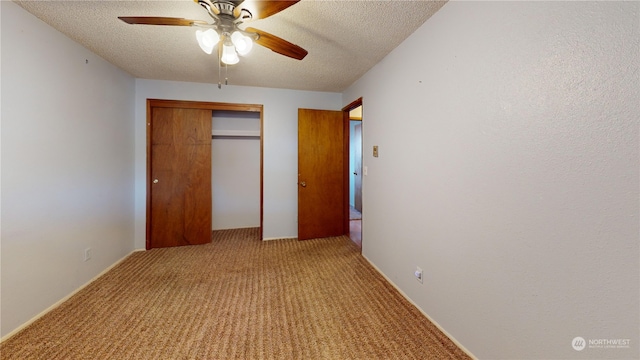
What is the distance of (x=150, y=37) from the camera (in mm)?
2127

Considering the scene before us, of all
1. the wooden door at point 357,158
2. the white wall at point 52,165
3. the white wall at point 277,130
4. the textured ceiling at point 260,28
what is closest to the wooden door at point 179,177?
the white wall at point 277,130

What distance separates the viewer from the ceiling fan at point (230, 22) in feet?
4.50

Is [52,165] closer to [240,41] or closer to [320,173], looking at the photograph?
[240,41]

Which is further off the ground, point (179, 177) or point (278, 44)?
point (278, 44)

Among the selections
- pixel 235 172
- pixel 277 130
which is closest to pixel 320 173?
pixel 277 130

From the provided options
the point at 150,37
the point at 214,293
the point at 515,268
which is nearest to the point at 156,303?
the point at 214,293

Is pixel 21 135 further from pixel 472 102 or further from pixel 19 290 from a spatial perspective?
pixel 472 102

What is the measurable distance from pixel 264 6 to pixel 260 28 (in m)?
0.73

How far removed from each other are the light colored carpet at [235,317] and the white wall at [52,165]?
0.27 metres

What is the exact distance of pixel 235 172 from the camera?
4203 millimetres

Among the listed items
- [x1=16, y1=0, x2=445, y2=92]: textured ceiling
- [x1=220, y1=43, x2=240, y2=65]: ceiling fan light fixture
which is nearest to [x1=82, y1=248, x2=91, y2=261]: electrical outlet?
[x1=16, y1=0, x2=445, y2=92]: textured ceiling

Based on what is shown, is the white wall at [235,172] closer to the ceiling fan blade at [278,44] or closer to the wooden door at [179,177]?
the wooden door at [179,177]

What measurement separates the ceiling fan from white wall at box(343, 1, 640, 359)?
116cm

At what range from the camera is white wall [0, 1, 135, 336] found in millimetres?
1657
